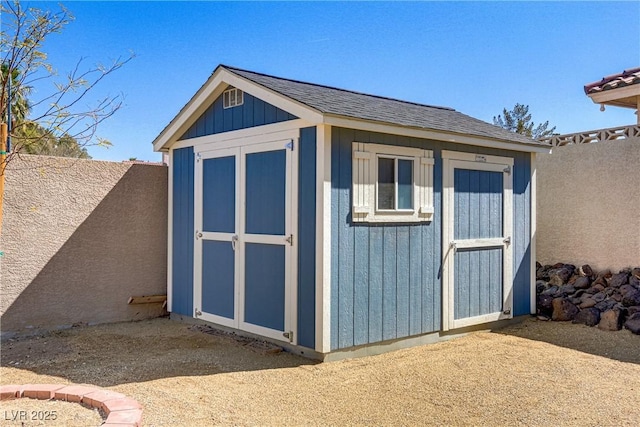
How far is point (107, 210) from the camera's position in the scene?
6238 mm

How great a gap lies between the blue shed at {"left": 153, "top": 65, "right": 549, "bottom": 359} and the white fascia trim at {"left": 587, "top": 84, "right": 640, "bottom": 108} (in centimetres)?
169

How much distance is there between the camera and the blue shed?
4.73m

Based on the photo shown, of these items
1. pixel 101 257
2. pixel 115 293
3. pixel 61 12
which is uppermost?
pixel 61 12

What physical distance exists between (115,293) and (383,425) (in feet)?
13.8

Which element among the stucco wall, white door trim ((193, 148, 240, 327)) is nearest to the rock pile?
white door trim ((193, 148, 240, 327))

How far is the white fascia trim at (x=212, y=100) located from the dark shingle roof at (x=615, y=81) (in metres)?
4.90

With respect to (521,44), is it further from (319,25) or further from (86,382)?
(86,382)

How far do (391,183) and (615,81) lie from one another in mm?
4332

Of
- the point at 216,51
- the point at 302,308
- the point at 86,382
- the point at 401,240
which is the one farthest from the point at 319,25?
the point at 86,382

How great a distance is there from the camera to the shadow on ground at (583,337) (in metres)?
5.11

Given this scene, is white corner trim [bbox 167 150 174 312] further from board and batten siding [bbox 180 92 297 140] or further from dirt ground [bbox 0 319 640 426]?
dirt ground [bbox 0 319 640 426]

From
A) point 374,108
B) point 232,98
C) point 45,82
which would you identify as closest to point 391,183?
point 374,108

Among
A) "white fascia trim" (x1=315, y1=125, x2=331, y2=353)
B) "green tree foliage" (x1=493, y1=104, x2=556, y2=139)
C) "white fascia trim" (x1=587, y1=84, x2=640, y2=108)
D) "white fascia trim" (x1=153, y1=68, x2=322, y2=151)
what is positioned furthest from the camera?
"green tree foliage" (x1=493, y1=104, x2=556, y2=139)

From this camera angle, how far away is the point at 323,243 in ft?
15.1
